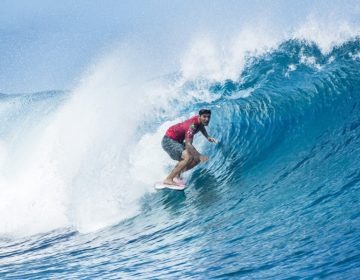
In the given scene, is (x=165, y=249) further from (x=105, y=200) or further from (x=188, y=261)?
(x=105, y=200)

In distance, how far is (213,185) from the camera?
27.0 feet

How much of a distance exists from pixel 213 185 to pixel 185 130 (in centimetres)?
110

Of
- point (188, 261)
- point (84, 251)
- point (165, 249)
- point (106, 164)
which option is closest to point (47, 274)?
point (84, 251)

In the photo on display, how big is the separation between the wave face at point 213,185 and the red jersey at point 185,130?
96 centimetres

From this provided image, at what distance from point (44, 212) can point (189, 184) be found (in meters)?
2.88

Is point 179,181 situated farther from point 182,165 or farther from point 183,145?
point 183,145

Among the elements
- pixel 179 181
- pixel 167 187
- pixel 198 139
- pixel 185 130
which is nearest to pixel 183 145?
pixel 185 130

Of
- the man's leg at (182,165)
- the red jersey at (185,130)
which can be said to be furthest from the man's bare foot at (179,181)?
the red jersey at (185,130)

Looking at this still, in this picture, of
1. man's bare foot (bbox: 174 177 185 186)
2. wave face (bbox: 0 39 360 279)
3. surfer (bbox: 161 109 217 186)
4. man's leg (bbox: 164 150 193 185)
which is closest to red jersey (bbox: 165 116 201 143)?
surfer (bbox: 161 109 217 186)

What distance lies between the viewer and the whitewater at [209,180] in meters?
4.35

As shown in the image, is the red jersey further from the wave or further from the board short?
the wave

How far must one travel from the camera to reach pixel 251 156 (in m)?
9.16

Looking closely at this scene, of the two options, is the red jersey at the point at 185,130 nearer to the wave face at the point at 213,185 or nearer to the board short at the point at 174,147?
the board short at the point at 174,147

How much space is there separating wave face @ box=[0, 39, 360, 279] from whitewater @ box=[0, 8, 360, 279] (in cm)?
3
